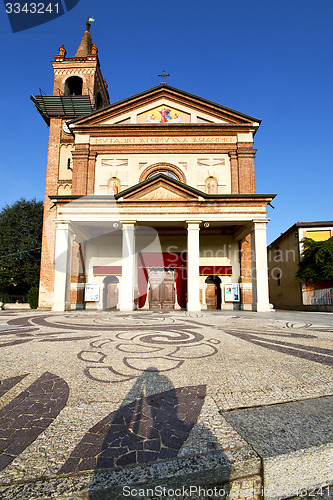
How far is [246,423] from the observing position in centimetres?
171

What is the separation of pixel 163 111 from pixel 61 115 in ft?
32.7

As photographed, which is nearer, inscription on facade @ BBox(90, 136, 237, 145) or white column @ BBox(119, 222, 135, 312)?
white column @ BBox(119, 222, 135, 312)

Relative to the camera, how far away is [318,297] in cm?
1878

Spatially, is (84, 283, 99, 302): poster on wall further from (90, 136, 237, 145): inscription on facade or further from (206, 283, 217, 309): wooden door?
(90, 136, 237, 145): inscription on facade

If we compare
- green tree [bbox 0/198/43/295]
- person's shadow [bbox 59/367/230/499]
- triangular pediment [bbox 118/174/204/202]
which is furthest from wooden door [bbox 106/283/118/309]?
person's shadow [bbox 59/367/230/499]

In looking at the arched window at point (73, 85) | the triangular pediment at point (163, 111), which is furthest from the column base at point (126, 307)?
the arched window at point (73, 85)

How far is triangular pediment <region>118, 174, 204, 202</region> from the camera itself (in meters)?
14.3

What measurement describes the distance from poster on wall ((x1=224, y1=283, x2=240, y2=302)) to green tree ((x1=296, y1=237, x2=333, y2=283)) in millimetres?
7958

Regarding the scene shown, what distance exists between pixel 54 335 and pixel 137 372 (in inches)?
123

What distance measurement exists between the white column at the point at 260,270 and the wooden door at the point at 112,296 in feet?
29.8

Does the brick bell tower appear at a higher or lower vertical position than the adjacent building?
higher

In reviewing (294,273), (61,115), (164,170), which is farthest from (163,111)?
(294,273)

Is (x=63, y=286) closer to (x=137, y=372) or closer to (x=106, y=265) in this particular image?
(x=106, y=265)

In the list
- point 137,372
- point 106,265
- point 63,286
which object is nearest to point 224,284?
point 106,265
